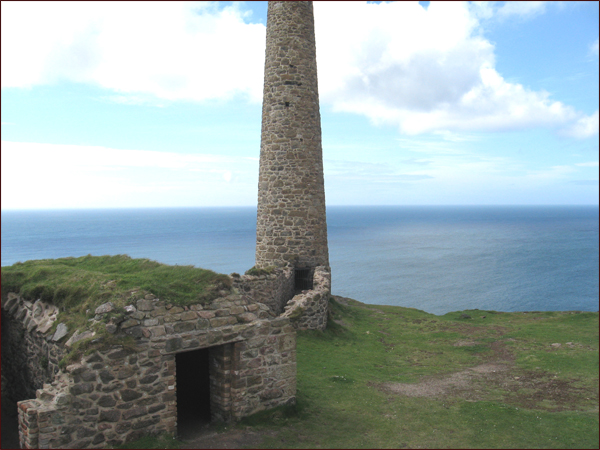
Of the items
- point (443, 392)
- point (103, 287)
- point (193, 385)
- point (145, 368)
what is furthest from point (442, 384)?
point (103, 287)

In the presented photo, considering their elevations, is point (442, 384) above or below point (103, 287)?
below

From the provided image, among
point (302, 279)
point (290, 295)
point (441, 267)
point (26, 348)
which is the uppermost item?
point (302, 279)

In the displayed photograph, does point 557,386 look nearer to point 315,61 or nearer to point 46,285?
point 46,285

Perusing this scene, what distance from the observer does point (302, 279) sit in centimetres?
2155

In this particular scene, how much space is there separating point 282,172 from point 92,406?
14.5m

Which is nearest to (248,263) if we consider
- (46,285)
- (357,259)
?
(357,259)

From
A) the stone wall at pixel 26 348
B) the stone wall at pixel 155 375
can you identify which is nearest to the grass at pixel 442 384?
the stone wall at pixel 155 375

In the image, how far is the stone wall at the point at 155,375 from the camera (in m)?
7.61

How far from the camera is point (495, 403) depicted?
1105 cm

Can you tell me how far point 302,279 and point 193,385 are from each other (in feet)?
34.5

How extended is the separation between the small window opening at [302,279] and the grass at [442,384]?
197 centimetres

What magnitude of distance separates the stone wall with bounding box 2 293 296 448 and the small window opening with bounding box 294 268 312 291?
10.9 metres

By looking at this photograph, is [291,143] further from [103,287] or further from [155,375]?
[155,375]

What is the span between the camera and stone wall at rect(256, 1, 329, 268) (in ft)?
68.0
